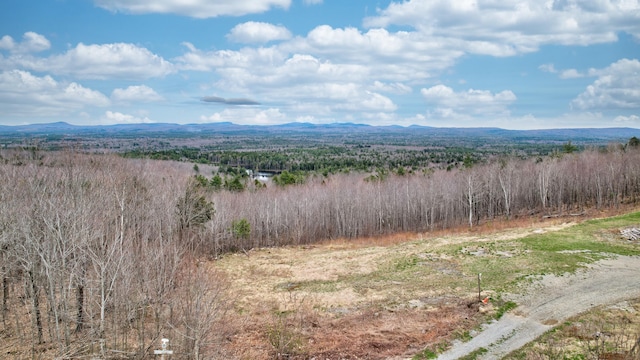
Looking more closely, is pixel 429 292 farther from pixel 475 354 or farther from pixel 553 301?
pixel 475 354

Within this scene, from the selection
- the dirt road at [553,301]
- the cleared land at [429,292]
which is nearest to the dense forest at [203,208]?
the cleared land at [429,292]

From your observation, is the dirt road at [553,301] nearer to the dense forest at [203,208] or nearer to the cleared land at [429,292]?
the cleared land at [429,292]

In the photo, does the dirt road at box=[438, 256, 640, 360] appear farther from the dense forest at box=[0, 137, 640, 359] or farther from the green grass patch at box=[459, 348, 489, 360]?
the dense forest at box=[0, 137, 640, 359]

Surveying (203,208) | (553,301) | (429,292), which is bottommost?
(429,292)

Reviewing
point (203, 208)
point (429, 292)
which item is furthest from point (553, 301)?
point (203, 208)

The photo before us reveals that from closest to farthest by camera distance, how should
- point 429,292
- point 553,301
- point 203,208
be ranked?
point 553,301 < point 429,292 < point 203,208

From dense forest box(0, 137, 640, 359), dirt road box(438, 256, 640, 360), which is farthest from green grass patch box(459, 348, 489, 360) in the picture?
dense forest box(0, 137, 640, 359)
